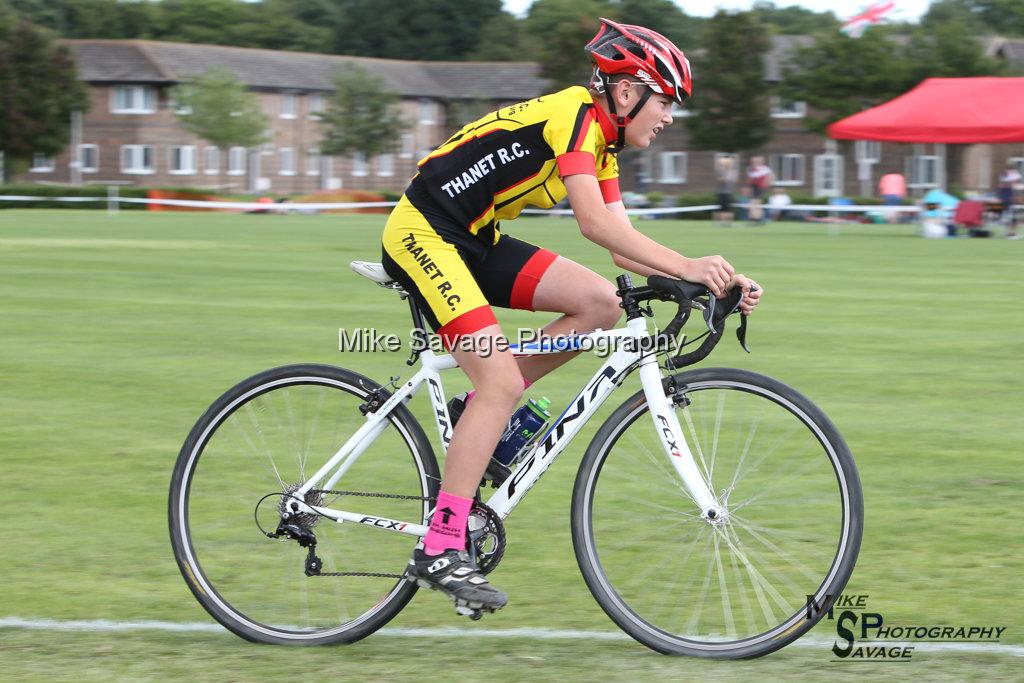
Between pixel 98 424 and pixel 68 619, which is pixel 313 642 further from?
pixel 98 424

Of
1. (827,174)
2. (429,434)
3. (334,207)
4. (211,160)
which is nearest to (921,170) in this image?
(827,174)

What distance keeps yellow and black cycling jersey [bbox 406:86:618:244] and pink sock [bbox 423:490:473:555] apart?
35.5 inches

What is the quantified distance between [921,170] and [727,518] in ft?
294

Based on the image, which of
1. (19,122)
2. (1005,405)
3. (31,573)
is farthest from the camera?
(19,122)

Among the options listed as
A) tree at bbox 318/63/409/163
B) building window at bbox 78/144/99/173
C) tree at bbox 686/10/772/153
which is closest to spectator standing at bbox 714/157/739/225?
tree at bbox 686/10/772/153

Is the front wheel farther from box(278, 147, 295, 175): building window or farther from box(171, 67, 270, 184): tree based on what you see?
box(278, 147, 295, 175): building window

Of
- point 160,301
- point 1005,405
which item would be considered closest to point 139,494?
point 1005,405

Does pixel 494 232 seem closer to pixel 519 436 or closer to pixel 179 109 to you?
pixel 519 436

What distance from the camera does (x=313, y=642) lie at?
5.17m

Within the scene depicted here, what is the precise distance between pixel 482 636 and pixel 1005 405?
6.11m

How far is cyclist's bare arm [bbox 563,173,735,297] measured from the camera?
4.81 metres

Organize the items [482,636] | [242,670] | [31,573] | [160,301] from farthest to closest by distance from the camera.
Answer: [160,301]
[31,573]
[482,636]
[242,670]

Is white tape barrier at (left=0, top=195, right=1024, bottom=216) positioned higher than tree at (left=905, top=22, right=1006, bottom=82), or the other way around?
tree at (left=905, top=22, right=1006, bottom=82)

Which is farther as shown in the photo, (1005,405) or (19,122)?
(19,122)
